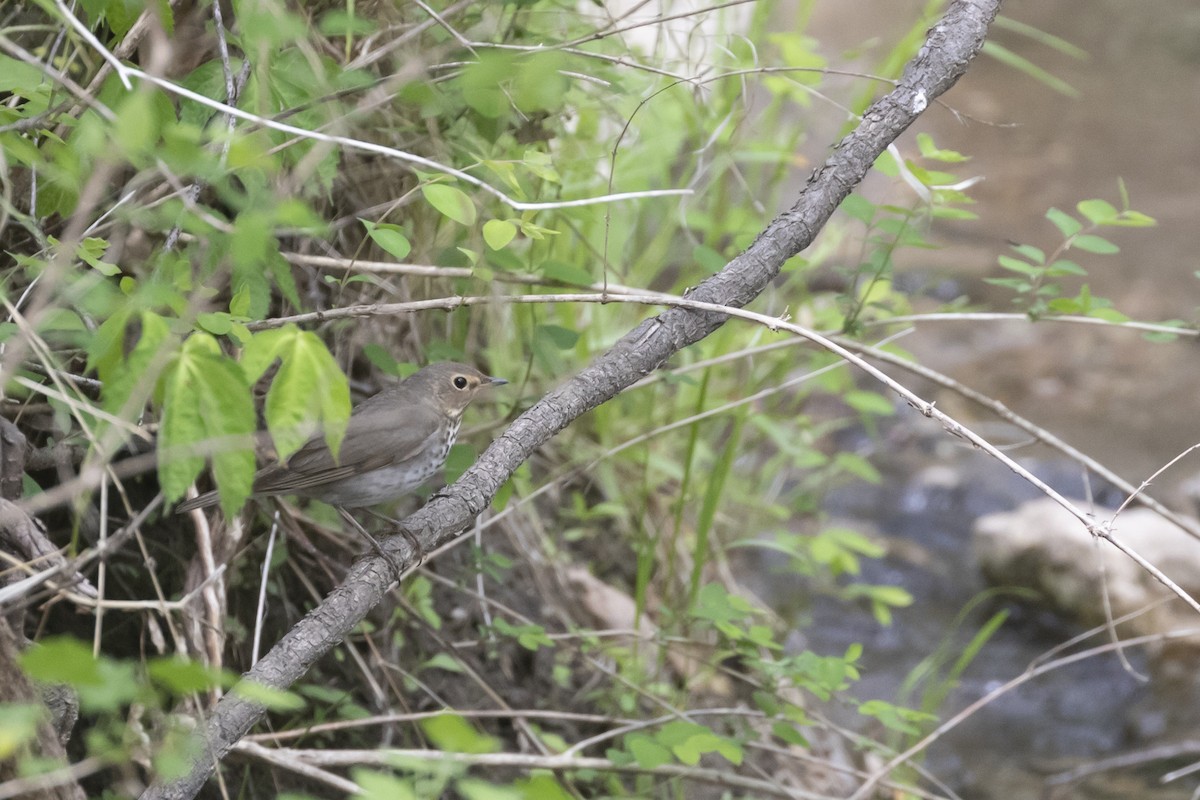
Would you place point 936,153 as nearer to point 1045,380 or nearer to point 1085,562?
point 1085,562

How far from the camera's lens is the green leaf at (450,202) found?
7.66ft

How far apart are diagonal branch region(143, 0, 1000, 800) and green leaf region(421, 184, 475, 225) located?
45cm

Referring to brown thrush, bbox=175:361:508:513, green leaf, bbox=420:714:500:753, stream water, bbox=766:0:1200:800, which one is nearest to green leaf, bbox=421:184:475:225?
brown thrush, bbox=175:361:508:513

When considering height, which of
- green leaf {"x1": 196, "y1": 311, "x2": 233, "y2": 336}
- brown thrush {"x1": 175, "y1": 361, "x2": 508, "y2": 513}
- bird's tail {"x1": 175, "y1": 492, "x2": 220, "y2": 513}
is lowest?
brown thrush {"x1": 175, "y1": 361, "x2": 508, "y2": 513}

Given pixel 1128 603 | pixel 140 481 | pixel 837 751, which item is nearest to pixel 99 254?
pixel 140 481

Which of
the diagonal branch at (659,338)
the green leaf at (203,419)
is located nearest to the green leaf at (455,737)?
the green leaf at (203,419)

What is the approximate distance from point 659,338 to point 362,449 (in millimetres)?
1167

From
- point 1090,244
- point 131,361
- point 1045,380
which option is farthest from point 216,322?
point 1045,380

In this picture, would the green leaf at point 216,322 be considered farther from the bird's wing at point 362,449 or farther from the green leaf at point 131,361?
the bird's wing at point 362,449

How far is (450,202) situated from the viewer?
92.7 inches

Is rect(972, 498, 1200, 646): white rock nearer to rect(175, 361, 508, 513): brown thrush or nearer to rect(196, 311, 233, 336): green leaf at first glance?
rect(175, 361, 508, 513): brown thrush

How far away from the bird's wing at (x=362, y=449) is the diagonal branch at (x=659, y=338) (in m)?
0.48

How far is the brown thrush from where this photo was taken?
310 cm

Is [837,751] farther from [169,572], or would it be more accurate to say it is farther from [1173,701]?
[169,572]
